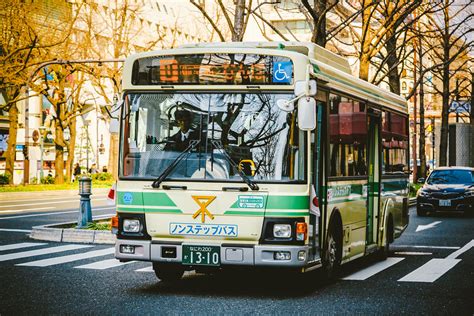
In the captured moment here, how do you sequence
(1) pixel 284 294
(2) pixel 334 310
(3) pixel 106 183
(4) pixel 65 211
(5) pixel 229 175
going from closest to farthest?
(2) pixel 334 310 < (5) pixel 229 175 < (1) pixel 284 294 < (4) pixel 65 211 < (3) pixel 106 183

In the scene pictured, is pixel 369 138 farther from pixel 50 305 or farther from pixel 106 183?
pixel 106 183

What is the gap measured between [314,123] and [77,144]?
64.1 metres

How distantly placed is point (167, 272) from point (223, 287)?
758mm

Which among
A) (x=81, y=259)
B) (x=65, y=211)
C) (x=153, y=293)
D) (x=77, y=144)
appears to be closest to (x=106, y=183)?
(x=77, y=144)

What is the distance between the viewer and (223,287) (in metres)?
11.6

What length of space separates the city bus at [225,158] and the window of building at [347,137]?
0.92ft

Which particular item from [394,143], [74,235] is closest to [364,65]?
[394,143]

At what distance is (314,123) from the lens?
32.4 ft

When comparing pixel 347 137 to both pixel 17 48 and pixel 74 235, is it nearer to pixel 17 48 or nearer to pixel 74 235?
pixel 74 235

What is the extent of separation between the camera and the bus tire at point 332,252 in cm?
1142

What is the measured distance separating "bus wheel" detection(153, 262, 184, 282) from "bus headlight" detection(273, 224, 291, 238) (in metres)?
1.85

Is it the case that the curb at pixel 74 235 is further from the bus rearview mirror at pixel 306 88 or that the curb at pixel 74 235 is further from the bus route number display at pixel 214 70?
the bus rearview mirror at pixel 306 88

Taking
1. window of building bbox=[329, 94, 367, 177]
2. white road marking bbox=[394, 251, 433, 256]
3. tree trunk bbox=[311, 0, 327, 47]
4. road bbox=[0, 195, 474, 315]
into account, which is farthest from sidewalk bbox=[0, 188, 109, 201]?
window of building bbox=[329, 94, 367, 177]

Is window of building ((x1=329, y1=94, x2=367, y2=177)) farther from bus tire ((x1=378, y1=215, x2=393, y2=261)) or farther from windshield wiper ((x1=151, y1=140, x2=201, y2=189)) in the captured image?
bus tire ((x1=378, y1=215, x2=393, y2=261))
